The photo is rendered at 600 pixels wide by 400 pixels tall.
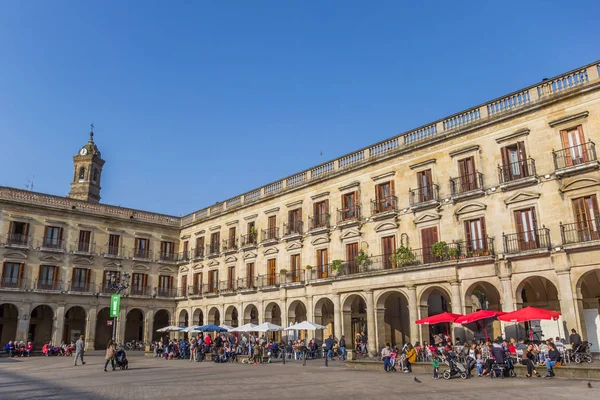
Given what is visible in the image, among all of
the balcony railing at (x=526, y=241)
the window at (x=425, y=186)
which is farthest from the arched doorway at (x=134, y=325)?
the balcony railing at (x=526, y=241)

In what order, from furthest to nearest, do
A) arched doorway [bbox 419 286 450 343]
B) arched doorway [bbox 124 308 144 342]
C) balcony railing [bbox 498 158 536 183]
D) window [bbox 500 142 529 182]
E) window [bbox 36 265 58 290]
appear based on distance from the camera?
arched doorway [bbox 124 308 144 342] → window [bbox 36 265 58 290] → arched doorway [bbox 419 286 450 343] → window [bbox 500 142 529 182] → balcony railing [bbox 498 158 536 183]

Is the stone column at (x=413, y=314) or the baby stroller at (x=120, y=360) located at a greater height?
the stone column at (x=413, y=314)

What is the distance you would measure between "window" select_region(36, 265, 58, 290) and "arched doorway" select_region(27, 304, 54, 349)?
3461mm

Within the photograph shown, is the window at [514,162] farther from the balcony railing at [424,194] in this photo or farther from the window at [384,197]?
the window at [384,197]

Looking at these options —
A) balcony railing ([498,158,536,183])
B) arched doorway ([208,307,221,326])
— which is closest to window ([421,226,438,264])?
balcony railing ([498,158,536,183])

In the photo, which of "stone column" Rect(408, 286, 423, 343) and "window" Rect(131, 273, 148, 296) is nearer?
"stone column" Rect(408, 286, 423, 343)

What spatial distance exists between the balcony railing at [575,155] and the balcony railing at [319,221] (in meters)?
14.2

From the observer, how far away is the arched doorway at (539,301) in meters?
20.9

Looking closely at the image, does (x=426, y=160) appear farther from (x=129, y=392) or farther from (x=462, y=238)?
(x=129, y=392)

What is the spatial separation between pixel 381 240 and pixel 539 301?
342 inches

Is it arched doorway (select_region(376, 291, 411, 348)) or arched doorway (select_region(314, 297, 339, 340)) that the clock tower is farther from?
arched doorway (select_region(376, 291, 411, 348))

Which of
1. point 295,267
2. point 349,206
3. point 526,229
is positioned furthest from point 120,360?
point 526,229

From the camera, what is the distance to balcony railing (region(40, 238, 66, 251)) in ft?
123

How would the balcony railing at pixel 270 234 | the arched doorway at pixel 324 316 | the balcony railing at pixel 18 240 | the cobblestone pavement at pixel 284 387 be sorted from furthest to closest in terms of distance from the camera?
the balcony railing at pixel 18 240, the balcony railing at pixel 270 234, the arched doorway at pixel 324 316, the cobblestone pavement at pixel 284 387
